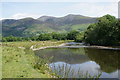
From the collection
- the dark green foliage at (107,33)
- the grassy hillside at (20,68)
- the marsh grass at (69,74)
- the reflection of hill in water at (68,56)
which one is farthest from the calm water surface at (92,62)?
the dark green foliage at (107,33)

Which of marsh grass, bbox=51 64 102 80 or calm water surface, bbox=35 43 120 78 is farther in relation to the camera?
calm water surface, bbox=35 43 120 78

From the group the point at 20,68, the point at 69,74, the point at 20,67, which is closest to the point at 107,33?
the point at 69,74

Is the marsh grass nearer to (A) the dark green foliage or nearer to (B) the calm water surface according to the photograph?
(B) the calm water surface

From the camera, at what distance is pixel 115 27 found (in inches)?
1284

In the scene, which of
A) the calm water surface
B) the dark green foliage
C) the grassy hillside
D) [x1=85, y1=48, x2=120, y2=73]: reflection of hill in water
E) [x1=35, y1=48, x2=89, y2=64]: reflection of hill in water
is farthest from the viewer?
the dark green foliage

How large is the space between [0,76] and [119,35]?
31.6 m

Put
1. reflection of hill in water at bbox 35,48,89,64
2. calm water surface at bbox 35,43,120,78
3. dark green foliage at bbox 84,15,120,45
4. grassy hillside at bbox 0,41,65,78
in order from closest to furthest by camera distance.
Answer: grassy hillside at bbox 0,41,65,78, calm water surface at bbox 35,43,120,78, reflection of hill in water at bbox 35,48,89,64, dark green foliage at bbox 84,15,120,45

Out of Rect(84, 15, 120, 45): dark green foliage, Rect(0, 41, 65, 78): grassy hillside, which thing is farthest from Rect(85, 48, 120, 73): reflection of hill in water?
Rect(84, 15, 120, 45): dark green foliage

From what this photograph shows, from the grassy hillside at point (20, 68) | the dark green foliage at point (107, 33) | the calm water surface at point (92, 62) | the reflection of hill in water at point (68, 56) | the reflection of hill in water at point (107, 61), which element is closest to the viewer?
the grassy hillside at point (20, 68)

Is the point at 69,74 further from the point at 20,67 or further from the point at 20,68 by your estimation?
the point at 20,67

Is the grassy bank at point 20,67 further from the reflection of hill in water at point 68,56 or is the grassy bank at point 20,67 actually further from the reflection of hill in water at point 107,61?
the reflection of hill in water at point 107,61

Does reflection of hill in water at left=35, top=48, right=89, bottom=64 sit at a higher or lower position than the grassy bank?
lower

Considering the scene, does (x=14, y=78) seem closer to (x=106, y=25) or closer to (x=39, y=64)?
(x=39, y=64)

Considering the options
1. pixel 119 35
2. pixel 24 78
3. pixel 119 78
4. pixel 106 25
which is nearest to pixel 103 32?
pixel 106 25
